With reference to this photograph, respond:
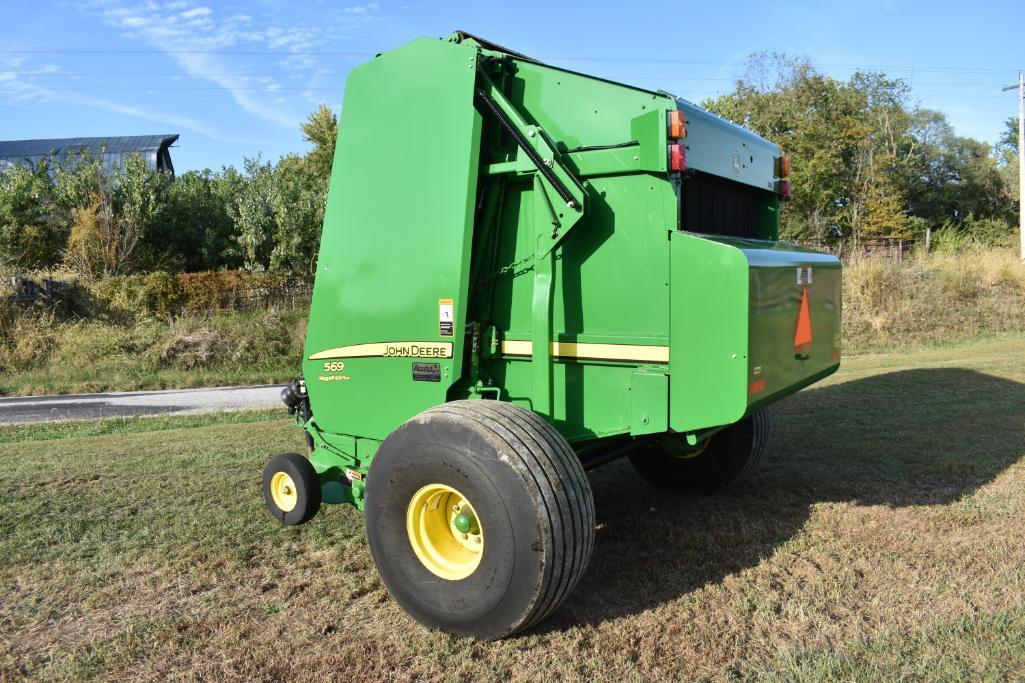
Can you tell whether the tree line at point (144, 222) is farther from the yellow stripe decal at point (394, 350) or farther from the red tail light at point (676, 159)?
the red tail light at point (676, 159)

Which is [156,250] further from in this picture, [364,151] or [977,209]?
[977,209]

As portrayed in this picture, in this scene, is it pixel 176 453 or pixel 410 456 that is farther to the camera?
pixel 176 453

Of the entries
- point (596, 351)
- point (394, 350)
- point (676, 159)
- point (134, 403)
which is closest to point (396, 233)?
point (394, 350)

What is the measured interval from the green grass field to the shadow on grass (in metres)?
0.02

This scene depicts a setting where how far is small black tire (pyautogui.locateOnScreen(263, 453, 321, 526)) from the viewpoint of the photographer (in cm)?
435

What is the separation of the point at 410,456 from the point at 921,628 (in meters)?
2.28

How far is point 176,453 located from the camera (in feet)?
22.6

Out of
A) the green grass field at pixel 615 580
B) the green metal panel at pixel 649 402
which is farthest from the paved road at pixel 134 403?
the green metal panel at pixel 649 402

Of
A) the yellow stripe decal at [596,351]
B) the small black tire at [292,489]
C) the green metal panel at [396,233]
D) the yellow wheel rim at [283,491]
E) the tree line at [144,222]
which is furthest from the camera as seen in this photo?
the tree line at [144,222]

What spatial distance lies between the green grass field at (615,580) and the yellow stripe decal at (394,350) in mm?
1129

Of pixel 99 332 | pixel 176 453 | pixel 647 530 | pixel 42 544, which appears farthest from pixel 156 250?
pixel 647 530

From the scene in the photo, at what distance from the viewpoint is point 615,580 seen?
374 cm

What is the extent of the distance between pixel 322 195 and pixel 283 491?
20071 millimetres

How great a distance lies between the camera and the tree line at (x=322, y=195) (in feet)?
68.3
